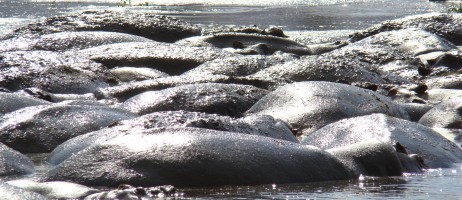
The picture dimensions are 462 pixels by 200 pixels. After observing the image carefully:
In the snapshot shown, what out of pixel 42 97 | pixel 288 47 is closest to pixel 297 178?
pixel 42 97

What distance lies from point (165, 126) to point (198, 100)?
2.68 meters

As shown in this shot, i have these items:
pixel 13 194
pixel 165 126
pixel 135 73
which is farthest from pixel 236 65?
pixel 13 194

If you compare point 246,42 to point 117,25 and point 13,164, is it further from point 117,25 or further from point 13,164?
point 13,164

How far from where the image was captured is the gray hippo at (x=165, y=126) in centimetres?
650

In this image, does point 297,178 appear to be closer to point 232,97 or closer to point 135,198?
point 135,198

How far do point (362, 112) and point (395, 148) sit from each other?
2.14 meters

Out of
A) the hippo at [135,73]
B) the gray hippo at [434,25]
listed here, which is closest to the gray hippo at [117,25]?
the gray hippo at [434,25]

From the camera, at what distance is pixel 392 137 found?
23.1ft

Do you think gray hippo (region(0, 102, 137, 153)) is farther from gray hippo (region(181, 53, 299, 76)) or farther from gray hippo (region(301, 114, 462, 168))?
gray hippo (region(181, 53, 299, 76))

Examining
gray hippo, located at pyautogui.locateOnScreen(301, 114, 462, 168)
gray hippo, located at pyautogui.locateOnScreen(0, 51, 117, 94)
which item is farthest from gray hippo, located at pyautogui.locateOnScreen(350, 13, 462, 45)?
gray hippo, located at pyautogui.locateOnScreen(301, 114, 462, 168)

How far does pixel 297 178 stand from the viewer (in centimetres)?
606

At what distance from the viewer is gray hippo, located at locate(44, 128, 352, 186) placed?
18.7 feet

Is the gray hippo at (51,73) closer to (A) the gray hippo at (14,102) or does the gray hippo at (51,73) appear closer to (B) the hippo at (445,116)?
(A) the gray hippo at (14,102)

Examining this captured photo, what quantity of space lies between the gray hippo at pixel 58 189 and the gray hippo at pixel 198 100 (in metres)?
3.34
